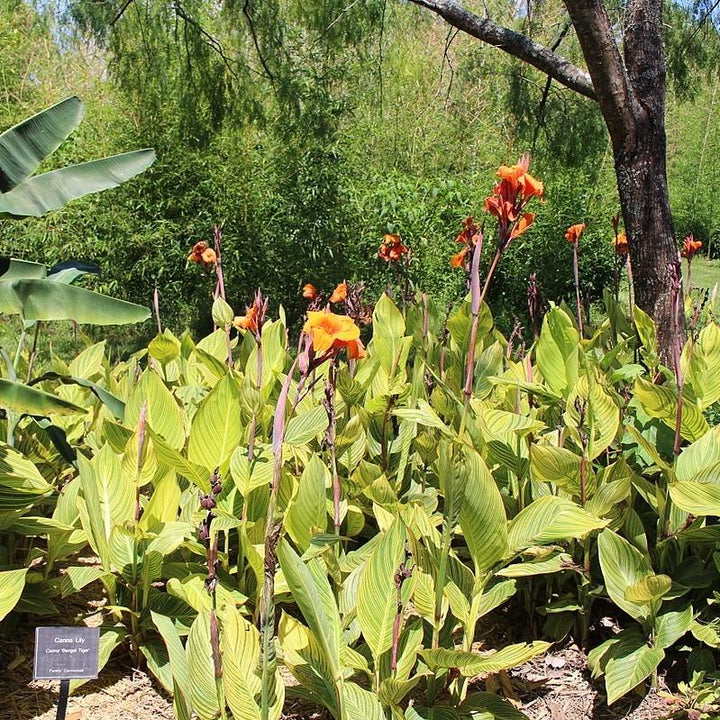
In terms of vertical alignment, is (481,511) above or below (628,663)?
above

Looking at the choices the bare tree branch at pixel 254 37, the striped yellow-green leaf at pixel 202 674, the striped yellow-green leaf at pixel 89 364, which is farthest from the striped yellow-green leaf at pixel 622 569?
the bare tree branch at pixel 254 37

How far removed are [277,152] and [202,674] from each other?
4884 millimetres

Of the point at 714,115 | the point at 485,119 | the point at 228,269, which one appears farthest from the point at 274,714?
the point at 714,115

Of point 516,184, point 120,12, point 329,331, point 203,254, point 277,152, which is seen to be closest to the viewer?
point 329,331

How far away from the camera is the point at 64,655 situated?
133cm

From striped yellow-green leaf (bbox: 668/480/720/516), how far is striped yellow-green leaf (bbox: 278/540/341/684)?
28.8 inches

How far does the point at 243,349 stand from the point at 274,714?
1.69 m

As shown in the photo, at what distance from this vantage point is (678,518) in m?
1.76

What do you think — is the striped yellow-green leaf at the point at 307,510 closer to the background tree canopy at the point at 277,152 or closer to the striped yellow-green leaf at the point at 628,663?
the striped yellow-green leaf at the point at 628,663

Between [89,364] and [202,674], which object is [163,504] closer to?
[202,674]

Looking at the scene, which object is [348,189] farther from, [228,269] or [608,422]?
[608,422]

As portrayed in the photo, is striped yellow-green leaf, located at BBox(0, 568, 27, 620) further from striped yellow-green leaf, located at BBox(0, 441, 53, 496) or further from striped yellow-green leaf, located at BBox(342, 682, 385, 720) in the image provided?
striped yellow-green leaf, located at BBox(342, 682, 385, 720)

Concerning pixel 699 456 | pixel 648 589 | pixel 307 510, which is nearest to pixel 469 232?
pixel 699 456

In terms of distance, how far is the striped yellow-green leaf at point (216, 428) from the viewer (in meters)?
1.78
